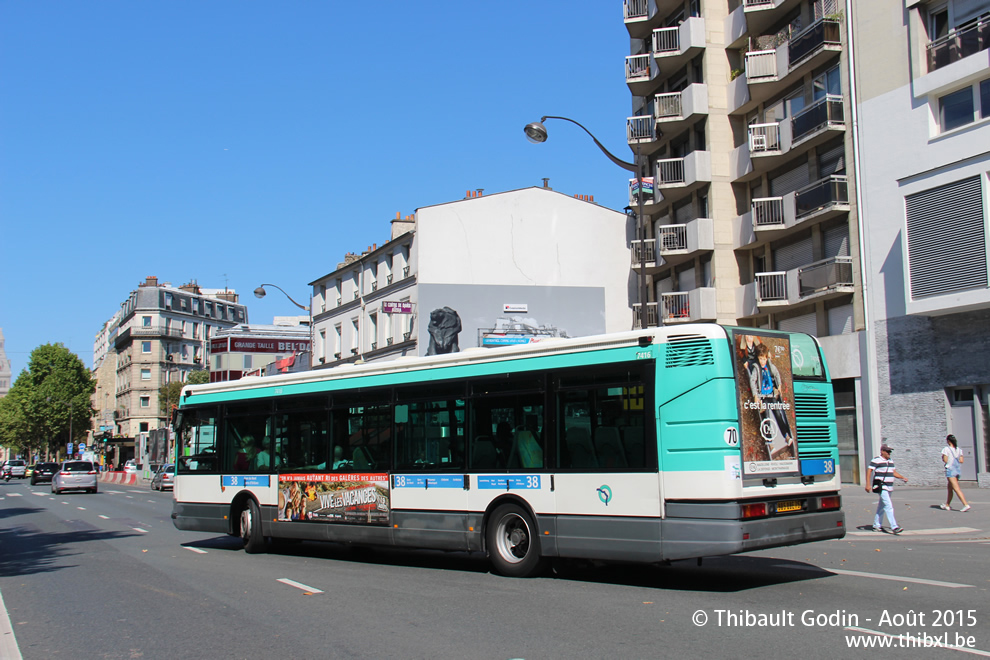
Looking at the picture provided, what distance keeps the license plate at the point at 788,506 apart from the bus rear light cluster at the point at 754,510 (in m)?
0.29

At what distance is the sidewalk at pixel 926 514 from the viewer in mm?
14773

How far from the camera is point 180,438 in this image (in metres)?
16.2

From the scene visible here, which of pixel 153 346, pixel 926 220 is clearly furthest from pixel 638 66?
pixel 153 346

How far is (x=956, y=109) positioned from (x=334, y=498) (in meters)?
20.9

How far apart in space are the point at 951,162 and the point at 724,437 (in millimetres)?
18664

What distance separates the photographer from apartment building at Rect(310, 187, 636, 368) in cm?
4441

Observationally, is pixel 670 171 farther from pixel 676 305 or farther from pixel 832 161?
pixel 832 161

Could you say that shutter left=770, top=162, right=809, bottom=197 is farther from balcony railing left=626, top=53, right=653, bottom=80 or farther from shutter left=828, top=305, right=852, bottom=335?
balcony railing left=626, top=53, right=653, bottom=80

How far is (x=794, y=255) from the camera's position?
102 feet

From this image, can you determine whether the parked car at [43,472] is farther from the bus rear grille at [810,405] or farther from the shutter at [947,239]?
the bus rear grille at [810,405]

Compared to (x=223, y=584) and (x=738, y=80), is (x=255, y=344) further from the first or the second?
(x=223, y=584)

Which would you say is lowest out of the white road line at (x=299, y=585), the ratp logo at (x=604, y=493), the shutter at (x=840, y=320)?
the white road line at (x=299, y=585)

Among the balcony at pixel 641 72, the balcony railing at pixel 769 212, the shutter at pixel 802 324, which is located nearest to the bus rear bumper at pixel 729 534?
the shutter at pixel 802 324

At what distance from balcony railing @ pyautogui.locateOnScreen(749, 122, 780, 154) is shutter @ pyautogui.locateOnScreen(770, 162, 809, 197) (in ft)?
3.61
